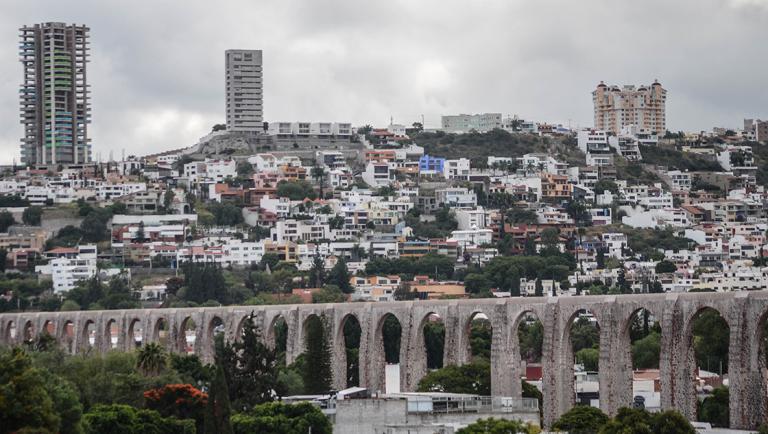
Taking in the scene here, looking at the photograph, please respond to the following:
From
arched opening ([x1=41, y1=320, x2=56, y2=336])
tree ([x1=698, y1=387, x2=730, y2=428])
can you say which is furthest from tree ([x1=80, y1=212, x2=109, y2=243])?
tree ([x1=698, y1=387, x2=730, y2=428])

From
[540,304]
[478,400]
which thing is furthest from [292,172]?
[478,400]

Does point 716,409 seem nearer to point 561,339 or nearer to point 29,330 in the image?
point 561,339

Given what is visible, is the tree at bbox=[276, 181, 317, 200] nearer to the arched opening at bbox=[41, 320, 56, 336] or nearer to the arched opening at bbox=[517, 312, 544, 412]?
the arched opening at bbox=[517, 312, 544, 412]

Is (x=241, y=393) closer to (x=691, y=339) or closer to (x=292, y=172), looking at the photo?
(x=691, y=339)

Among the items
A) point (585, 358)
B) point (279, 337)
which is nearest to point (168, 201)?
point (279, 337)

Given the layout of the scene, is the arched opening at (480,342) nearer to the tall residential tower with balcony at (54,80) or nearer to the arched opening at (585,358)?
the arched opening at (585,358)

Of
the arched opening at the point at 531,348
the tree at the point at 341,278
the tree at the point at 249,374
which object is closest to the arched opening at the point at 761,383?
the tree at the point at 249,374
